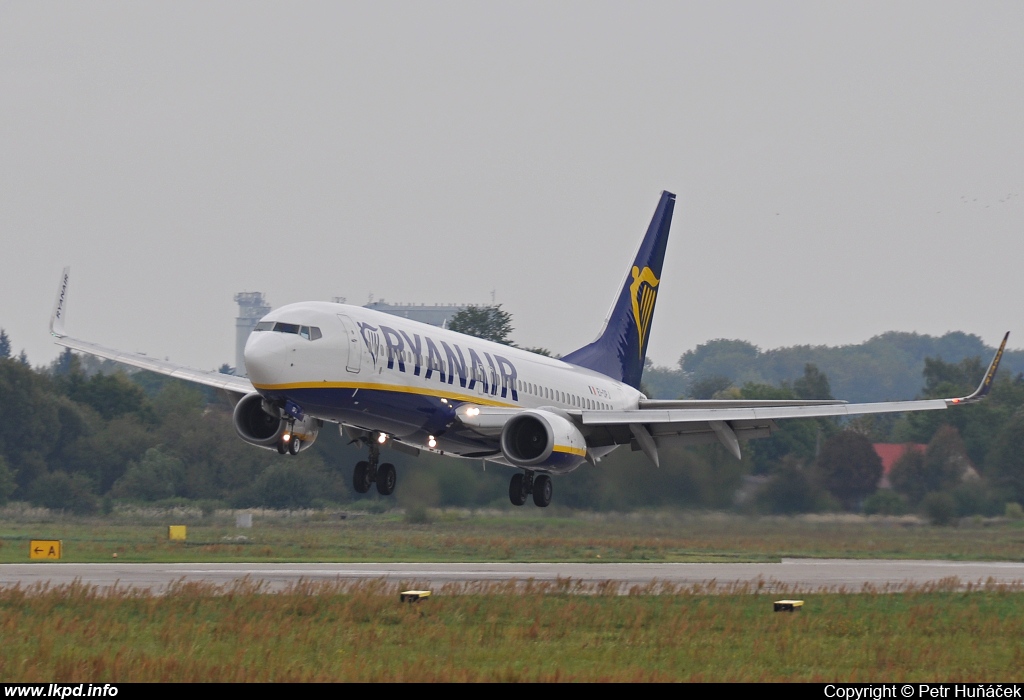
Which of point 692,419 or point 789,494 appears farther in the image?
point 789,494

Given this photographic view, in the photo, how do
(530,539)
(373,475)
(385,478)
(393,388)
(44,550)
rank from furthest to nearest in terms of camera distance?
(530,539)
(44,550)
(385,478)
(373,475)
(393,388)

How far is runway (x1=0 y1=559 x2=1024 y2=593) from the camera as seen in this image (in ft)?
105

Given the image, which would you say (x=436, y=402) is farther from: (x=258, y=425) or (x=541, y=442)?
(x=258, y=425)

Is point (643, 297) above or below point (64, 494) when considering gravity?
above

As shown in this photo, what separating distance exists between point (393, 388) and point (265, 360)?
12.1 feet

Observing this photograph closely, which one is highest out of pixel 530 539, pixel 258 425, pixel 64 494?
pixel 258 425

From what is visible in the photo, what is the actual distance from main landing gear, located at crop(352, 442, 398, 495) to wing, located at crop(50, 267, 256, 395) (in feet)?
11.4

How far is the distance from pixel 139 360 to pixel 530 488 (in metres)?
11.1

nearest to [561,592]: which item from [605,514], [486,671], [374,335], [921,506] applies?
[374,335]

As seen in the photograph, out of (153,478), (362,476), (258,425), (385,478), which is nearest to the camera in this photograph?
(258,425)

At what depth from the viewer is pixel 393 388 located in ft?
105

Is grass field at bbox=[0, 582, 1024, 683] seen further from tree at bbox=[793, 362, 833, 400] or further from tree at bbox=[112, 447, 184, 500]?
A: tree at bbox=[793, 362, 833, 400]

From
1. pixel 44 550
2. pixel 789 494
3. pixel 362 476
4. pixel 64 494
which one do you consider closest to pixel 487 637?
pixel 362 476

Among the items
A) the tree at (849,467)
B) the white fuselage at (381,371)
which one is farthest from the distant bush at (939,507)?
the white fuselage at (381,371)
